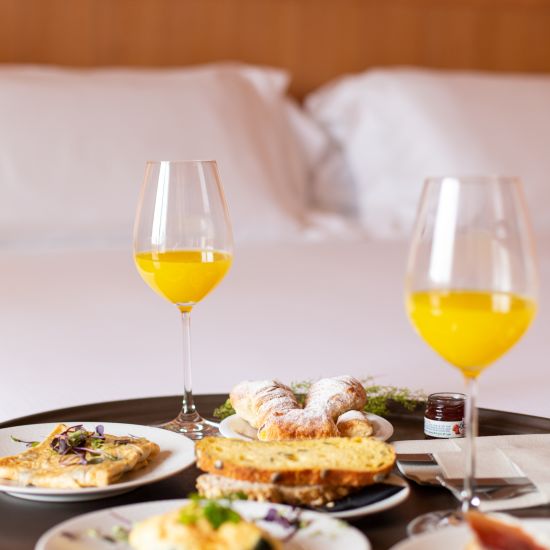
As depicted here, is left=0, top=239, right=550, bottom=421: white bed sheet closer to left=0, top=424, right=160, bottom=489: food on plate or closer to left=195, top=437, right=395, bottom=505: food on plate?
left=0, top=424, right=160, bottom=489: food on plate

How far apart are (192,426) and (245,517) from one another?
0.36 meters

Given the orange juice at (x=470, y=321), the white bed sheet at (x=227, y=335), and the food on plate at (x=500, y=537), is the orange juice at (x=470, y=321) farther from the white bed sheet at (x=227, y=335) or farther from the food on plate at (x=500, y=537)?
the white bed sheet at (x=227, y=335)

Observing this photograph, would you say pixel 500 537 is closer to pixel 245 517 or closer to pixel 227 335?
pixel 245 517

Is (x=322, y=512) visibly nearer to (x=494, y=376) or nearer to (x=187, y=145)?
(x=494, y=376)

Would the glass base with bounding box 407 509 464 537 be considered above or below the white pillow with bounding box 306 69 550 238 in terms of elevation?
below

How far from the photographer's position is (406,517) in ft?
2.80

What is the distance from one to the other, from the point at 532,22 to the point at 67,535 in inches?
140

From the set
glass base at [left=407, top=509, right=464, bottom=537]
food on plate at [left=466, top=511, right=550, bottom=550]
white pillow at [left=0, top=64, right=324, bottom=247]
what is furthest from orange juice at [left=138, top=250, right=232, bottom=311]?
white pillow at [left=0, top=64, right=324, bottom=247]

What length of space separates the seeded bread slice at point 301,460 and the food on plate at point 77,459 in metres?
0.07

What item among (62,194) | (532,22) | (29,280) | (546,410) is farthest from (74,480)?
(532,22)

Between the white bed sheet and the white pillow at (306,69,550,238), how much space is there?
651 mm

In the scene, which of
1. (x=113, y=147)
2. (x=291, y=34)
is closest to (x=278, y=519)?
(x=113, y=147)

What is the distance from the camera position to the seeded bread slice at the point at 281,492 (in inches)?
33.4

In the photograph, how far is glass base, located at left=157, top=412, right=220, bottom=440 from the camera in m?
1.12
